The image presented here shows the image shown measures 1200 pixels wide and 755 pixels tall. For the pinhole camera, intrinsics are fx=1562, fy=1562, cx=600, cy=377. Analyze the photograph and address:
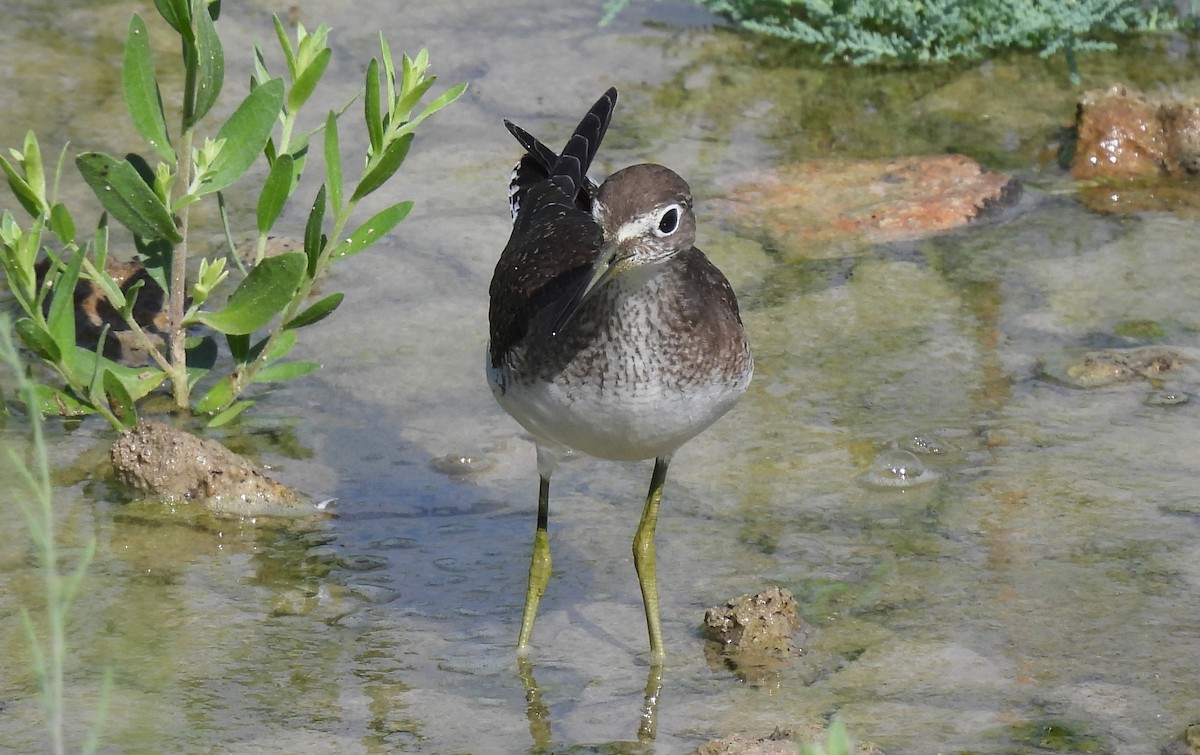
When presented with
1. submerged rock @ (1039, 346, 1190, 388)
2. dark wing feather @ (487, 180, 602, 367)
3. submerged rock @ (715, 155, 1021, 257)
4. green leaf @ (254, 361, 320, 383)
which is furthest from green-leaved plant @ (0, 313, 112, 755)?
submerged rock @ (1039, 346, 1190, 388)

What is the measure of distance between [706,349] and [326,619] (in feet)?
4.33

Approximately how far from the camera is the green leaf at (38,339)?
471 cm

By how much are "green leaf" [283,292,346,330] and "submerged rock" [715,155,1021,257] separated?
219cm

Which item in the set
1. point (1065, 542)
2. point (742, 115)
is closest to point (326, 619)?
point (1065, 542)

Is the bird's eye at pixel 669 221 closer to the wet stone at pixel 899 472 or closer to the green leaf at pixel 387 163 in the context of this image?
the green leaf at pixel 387 163

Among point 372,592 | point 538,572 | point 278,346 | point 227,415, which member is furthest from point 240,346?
point 538,572

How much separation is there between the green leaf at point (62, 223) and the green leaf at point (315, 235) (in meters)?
0.72

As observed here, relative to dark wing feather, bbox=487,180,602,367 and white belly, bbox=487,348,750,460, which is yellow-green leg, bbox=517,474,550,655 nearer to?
white belly, bbox=487,348,750,460

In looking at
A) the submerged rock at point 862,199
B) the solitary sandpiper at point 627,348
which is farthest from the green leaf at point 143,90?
the submerged rock at point 862,199

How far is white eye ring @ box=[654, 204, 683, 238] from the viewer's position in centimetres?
402

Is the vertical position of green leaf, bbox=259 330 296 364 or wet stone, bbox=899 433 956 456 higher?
green leaf, bbox=259 330 296 364

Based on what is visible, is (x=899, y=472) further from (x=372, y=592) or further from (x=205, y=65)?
(x=205, y=65)

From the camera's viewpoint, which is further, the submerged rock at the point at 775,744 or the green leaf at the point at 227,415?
the green leaf at the point at 227,415

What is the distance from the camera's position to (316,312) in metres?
5.18
